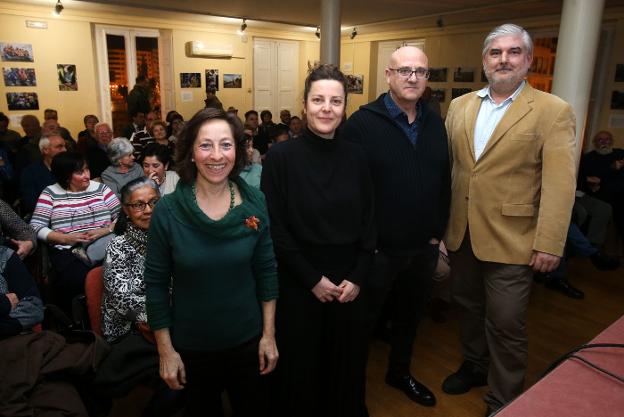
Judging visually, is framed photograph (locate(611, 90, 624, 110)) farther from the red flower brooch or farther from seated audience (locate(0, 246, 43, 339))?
seated audience (locate(0, 246, 43, 339))

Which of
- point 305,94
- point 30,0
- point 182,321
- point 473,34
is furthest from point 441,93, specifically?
point 182,321

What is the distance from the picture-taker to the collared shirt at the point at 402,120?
2162mm

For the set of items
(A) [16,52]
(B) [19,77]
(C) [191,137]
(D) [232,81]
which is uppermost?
(A) [16,52]

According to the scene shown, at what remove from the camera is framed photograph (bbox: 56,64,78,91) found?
848cm

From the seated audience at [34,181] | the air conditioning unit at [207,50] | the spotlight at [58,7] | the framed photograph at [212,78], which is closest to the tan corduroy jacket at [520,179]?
the seated audience at [34,181]

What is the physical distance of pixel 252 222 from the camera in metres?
1.60

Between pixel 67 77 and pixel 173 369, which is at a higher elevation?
pixel 67 77

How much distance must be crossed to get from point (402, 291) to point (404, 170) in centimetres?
67

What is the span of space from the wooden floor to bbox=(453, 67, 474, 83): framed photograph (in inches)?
207

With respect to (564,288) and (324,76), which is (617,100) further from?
(324,76)

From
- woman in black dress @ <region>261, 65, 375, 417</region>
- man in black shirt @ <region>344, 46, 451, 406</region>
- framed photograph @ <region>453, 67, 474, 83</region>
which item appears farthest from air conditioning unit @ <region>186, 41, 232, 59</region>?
woman in black dress @ <region>261, 65, 375, 417</region>

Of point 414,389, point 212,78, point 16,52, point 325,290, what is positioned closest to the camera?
point 325,290

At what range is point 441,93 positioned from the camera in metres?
9.45

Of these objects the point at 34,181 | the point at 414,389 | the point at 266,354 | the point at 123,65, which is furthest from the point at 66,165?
the point at 123,65
